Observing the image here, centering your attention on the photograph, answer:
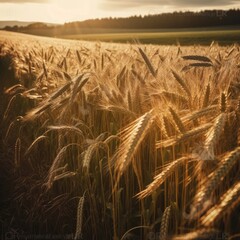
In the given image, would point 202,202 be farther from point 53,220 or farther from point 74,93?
point 53,220

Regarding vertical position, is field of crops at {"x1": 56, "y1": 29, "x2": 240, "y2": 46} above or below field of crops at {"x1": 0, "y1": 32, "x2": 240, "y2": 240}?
above

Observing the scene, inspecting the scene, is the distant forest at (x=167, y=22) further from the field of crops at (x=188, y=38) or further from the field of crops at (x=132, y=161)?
the field of crops at (x=132, y=161)

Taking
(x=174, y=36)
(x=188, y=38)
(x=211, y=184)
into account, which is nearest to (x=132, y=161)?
(x=211, y=184)

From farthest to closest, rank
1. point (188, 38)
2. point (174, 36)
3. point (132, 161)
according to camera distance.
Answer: point (174, 36)
point (188, 38)
point (132, 161)

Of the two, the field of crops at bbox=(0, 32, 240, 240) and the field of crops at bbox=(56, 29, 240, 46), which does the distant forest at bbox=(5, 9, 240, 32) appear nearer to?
the field of crops at bbox=(56, 29, 240, 46)

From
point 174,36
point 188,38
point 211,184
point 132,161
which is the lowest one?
point 132,161

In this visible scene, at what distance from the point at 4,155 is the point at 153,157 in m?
1.95

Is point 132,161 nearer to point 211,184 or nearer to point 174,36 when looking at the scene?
point 211,184

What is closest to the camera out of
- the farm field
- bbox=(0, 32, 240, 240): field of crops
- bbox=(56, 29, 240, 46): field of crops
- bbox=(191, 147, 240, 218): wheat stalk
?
bbox=(191, 147, 240, 218): wheat stalk

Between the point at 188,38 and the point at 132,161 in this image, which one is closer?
the point at 132,161

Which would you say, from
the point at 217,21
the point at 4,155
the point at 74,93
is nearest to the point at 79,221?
the point at 74,93

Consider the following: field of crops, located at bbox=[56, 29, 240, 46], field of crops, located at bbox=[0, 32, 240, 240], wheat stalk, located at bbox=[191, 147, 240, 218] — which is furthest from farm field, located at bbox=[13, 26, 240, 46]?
wheat stalk, located at bbox=[191, 147, 240, 218]

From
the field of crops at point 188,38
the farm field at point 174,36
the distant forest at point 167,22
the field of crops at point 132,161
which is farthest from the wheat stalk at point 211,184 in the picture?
the distant forest at point 167,22

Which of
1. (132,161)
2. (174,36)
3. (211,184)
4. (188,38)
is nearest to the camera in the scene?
(211,184)
